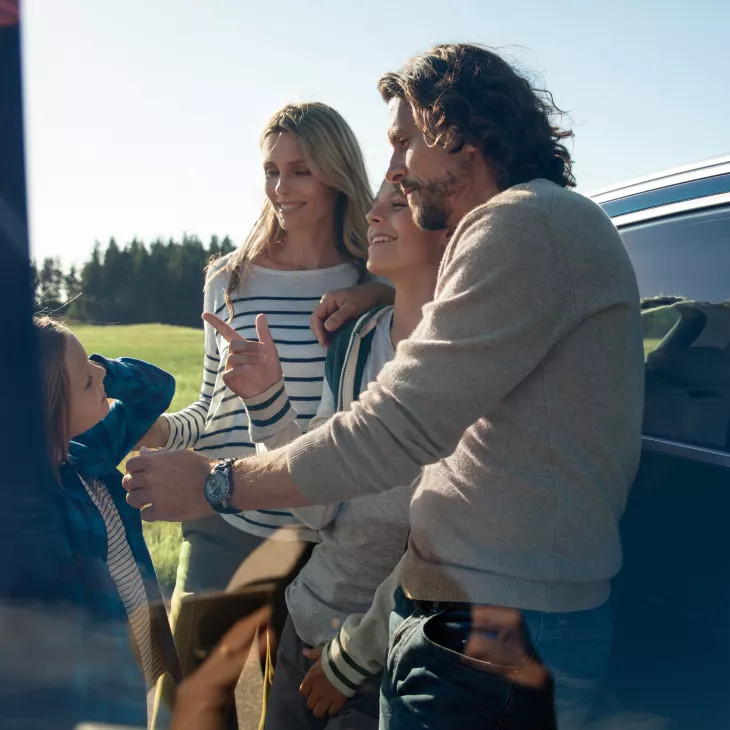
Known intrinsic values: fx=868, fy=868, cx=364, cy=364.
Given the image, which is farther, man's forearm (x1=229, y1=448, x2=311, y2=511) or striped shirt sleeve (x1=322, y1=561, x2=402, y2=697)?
striped shirt sleeve (x1=322, y1=561, x2=402, y2=697)

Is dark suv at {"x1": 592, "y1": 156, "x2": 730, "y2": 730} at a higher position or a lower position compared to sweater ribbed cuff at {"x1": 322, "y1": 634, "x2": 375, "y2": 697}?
higher

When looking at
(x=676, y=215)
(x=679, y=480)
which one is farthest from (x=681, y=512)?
(x=676, y=215)

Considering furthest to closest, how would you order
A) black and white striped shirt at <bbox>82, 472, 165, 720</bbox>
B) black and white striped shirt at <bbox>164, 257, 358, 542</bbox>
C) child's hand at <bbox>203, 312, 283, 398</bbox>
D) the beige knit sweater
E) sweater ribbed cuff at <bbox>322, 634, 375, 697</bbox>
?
black and white striped shirt at <bbox>164, 257, 358, 542</bbox> → black and white striped shirt at <bbox>82, 472, 165, 720</bbox> → child's hand at <bbox>203, 312, 283, 398</bbox> → sweater ribbed cuff at <bbox>322, 634, 375, 697</bbox> → the beige knit sweater

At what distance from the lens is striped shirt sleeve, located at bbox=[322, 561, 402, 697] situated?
1.69m

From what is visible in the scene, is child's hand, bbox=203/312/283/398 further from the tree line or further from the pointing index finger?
the tree line

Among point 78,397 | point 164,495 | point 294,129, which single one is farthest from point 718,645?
point 294,129

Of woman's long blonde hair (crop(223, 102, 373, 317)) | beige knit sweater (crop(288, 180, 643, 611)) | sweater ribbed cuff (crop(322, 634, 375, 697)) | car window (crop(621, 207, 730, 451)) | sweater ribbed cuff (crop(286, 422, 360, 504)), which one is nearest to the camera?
beige knit sweater (crop(288, 180, 643, 611))

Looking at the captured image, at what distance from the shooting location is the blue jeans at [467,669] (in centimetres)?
134

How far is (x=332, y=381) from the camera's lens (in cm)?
211

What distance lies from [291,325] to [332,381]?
0.48m

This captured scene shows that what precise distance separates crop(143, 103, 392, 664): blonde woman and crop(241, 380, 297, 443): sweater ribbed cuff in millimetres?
451

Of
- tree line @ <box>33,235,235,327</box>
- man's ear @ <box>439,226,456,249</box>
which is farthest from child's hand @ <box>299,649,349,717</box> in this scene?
tree line @ <box>33,235,235,327</box>

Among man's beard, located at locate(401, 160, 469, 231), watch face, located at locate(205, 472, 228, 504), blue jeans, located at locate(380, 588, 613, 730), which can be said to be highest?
man's beard, located at locate(401, 160, 469, 231)

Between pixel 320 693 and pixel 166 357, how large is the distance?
551 inches
